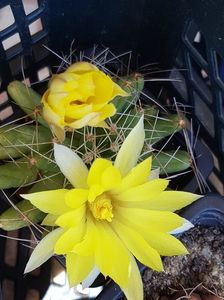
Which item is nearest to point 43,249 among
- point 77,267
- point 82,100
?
point 77,267

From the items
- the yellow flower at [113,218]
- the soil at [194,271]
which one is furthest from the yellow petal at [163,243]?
the soil at [194,271]

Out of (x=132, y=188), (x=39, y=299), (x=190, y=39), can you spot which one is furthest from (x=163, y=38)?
(x=39, y=299)

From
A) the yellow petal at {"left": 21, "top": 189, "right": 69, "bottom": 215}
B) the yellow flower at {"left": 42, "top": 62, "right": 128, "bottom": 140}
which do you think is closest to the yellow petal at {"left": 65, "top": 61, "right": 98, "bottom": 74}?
the yellow flower at {"left": 42, "top": 62, "right": 128, "bottom": 140}

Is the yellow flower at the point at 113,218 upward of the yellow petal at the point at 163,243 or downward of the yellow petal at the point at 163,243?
upward

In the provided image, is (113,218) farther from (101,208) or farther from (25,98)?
(25,98)

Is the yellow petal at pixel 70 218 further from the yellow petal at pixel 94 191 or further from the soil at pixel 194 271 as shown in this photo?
the soil at pixel 194 271
